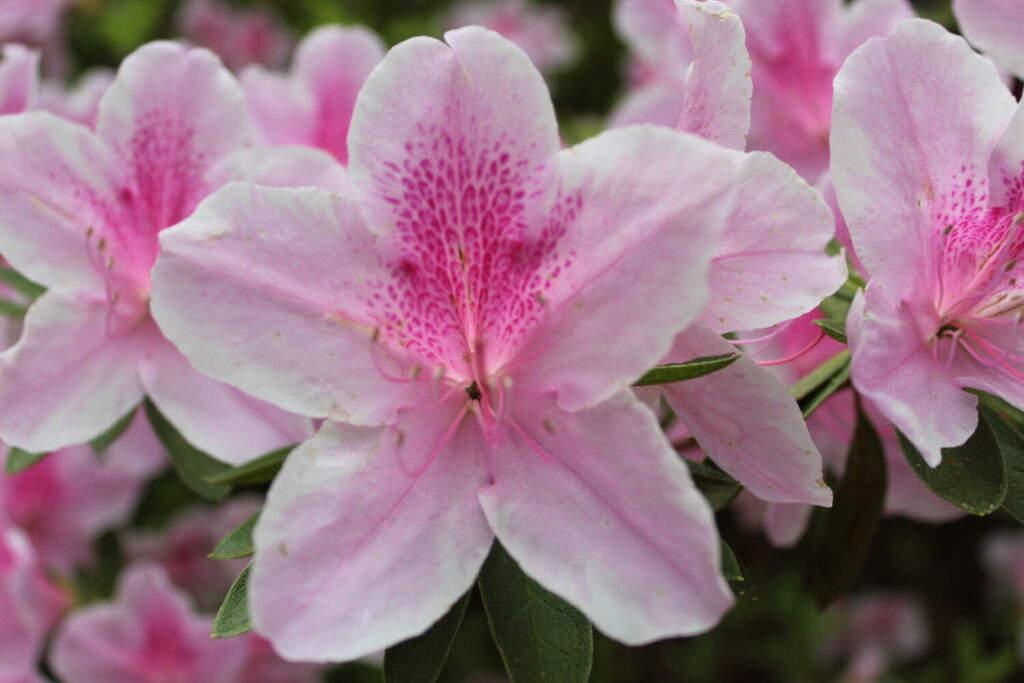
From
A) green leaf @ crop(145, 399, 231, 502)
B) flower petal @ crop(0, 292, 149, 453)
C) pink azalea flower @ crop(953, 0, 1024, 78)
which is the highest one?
pink azalea flower @ crop(953, 0, 1024, 78)

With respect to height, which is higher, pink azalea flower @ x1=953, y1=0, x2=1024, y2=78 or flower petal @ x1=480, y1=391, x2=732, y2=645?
pink azalea flower @ x1=953, y1=0, x2=1024, y2=78

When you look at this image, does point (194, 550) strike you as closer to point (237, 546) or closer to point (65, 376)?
point (65, 376)

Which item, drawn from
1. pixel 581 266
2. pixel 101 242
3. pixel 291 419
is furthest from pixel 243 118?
pixel 581 266

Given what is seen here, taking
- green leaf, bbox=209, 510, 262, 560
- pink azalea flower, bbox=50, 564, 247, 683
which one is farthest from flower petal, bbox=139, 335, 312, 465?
pink azalea flower, bbox=50, 564, 247, 683

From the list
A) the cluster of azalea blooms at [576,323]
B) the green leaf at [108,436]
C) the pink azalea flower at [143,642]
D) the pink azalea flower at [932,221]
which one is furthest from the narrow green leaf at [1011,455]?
the pink azalea flower at [143,642]

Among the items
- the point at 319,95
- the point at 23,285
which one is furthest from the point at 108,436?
the point at 319,95

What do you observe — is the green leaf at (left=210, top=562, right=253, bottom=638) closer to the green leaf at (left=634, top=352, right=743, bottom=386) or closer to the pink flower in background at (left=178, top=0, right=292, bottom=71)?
the green leaf at (left=634, top=352, right=743, bottom=386)
